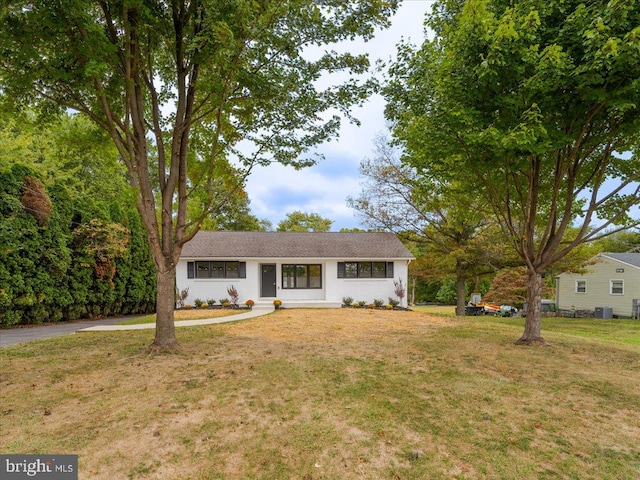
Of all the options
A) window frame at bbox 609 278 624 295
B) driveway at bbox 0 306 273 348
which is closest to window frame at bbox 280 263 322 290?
driveway at bbox 0 306 273 348

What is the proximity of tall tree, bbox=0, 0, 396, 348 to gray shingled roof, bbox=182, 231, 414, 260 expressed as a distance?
370 inches

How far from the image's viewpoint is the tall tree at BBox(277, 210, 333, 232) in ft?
131

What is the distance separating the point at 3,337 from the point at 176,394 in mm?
7471

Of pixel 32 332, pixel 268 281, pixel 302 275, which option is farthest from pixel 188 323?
pixel 302 275

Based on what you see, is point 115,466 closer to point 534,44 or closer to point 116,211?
point 534,44

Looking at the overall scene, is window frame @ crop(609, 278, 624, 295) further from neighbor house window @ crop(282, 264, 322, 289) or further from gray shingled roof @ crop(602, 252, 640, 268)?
neighbor house window @ crop(282, 264, 322, 289)

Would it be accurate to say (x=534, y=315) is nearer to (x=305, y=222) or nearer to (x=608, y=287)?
(x=608, y=287)

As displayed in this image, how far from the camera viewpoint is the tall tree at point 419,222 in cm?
1694

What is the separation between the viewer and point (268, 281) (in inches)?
706

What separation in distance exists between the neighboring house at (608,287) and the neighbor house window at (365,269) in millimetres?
13102

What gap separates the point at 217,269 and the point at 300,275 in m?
4.49

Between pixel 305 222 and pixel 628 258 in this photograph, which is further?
pixel 305 222

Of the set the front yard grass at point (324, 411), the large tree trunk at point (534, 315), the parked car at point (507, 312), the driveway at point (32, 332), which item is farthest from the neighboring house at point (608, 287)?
the driveway at point (32, 332)

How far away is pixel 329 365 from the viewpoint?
600cm
